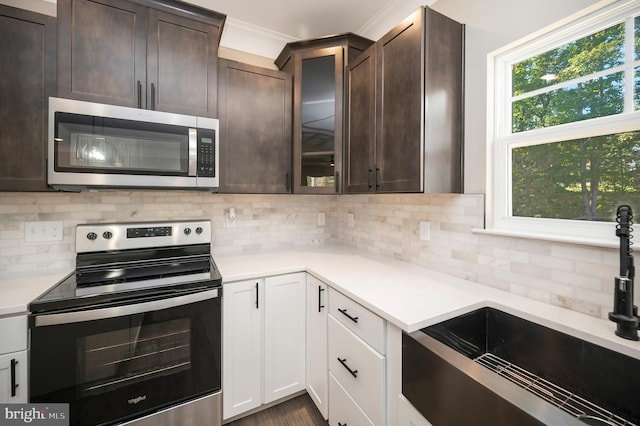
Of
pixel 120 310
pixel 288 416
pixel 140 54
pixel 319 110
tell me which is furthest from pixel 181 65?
pixel 288 416

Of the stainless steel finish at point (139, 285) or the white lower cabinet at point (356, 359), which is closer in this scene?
the white lower cabinet at point (356, 359)

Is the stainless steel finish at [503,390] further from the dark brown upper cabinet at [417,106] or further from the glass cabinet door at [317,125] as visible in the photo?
the glass cabinet door at [317,125]

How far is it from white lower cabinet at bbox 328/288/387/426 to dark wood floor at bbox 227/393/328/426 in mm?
217

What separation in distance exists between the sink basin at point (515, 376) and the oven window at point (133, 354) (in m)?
1.14

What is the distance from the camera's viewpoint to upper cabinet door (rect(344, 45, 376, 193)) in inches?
68.4

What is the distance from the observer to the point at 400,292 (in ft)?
4.43

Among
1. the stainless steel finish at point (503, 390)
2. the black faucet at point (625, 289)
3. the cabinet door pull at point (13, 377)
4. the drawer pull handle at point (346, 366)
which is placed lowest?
the drawer pull handle at point (346, 366)

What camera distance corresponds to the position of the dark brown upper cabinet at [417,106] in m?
1.40

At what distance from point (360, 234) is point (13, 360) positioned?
7.02 feet

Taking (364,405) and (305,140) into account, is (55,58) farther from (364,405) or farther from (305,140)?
(364,405)

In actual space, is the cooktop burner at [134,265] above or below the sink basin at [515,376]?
above

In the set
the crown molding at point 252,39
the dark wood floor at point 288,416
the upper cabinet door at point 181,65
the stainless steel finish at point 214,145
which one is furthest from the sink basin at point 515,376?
the crown molding at point 252,39

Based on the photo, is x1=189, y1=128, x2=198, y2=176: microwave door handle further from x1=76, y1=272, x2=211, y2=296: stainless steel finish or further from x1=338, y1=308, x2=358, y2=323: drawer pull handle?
x1=338, y1=308, x2=358, y2=323: drawer pull handle

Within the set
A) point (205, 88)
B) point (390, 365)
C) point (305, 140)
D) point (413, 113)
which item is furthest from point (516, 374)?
point (205, 88)
